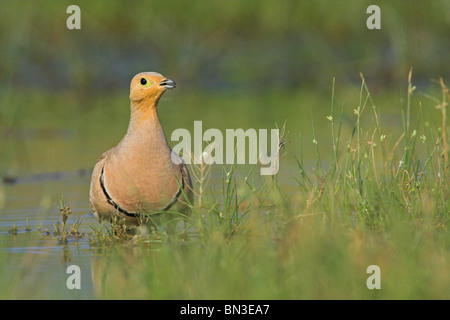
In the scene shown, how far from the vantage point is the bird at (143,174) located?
6730 mm

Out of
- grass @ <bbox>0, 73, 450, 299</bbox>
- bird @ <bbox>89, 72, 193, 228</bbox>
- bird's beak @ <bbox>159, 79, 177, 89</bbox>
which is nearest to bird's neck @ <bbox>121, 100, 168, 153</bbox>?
bird @ <bbox>89, 72, 193, 228</bbox>

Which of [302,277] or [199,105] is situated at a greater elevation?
[199,105]

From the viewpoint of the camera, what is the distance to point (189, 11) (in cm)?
1697

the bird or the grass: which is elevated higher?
the bird

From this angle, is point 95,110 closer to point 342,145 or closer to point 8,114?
point 8,114

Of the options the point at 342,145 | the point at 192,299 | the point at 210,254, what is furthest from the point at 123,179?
the point at 342,145

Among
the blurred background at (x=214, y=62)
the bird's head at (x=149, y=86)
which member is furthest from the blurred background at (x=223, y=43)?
the bird's head at (x=149, y=86)

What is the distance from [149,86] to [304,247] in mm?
Answer: 2216

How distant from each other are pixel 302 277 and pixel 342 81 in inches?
467

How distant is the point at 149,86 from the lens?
696 centimetres

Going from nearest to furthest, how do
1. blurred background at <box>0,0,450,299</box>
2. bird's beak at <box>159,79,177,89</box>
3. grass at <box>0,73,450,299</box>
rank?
1. grass at <box>0,73,450,299</box>
2. bird's beak at <box>159,79,177,89</box>
3. blurred background at <box>0,0,450,299</box>

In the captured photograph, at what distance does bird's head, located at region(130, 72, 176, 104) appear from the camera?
6945 millimetres

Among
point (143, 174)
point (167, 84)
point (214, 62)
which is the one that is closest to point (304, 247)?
point (143, 174)

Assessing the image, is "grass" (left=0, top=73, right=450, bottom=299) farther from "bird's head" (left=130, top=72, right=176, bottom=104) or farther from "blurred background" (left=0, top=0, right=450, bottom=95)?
"blurred background" (left=0, top=0, right=450, bottom=95)
